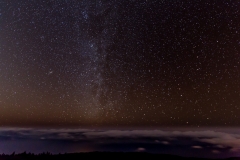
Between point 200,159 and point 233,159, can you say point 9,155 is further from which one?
point 233,159

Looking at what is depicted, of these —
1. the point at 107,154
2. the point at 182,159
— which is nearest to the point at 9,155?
the point at 107,154

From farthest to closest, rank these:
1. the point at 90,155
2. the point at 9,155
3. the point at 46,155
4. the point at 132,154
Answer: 1. the point at 132,154
2. the point at 90,155
3. the point at 46,155
4. the point at 9,155

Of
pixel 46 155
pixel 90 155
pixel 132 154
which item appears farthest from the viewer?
pixel 132 154

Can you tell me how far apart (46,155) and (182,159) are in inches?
333

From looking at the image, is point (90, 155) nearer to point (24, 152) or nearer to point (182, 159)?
point (24, 152)

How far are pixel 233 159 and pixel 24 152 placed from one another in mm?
12849

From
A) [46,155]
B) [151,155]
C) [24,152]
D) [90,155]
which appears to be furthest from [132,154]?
[24,152]

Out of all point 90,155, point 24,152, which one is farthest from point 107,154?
point 24,152

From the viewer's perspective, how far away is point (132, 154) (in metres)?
17.5

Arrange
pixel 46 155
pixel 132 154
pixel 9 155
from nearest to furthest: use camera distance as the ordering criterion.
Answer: pixel 9 155
pixel 46 155
pixel 132 154

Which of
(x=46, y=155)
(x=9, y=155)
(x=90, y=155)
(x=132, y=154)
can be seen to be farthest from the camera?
(x=132, y=154)

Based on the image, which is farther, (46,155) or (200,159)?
(200,159)

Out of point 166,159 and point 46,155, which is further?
point 166,159

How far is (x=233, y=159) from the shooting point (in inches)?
652
